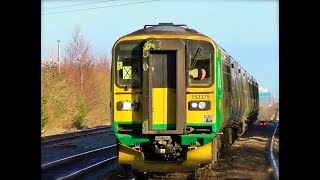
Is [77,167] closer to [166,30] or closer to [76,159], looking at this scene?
[76,159]

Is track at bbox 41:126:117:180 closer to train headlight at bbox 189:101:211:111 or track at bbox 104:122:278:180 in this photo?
track at bbox 104:122:278:180

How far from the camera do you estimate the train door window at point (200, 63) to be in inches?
366

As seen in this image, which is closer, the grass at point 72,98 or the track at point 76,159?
the track at point 76,159


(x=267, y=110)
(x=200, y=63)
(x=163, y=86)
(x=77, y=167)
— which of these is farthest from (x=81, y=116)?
(x=267, y=110)

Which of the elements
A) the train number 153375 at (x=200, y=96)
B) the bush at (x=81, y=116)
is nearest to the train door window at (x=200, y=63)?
the train number 153375 at (x=200, y=96)

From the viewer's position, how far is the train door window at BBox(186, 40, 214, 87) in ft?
30.5

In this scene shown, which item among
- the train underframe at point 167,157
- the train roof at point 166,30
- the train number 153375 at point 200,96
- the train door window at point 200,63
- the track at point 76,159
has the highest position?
the train roof at point 166,30

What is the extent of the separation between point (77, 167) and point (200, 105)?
4.92 metres

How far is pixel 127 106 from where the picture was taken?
30.4 ft

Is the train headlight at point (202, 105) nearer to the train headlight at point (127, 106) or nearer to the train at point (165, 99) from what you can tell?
the train at point (165, 99)
